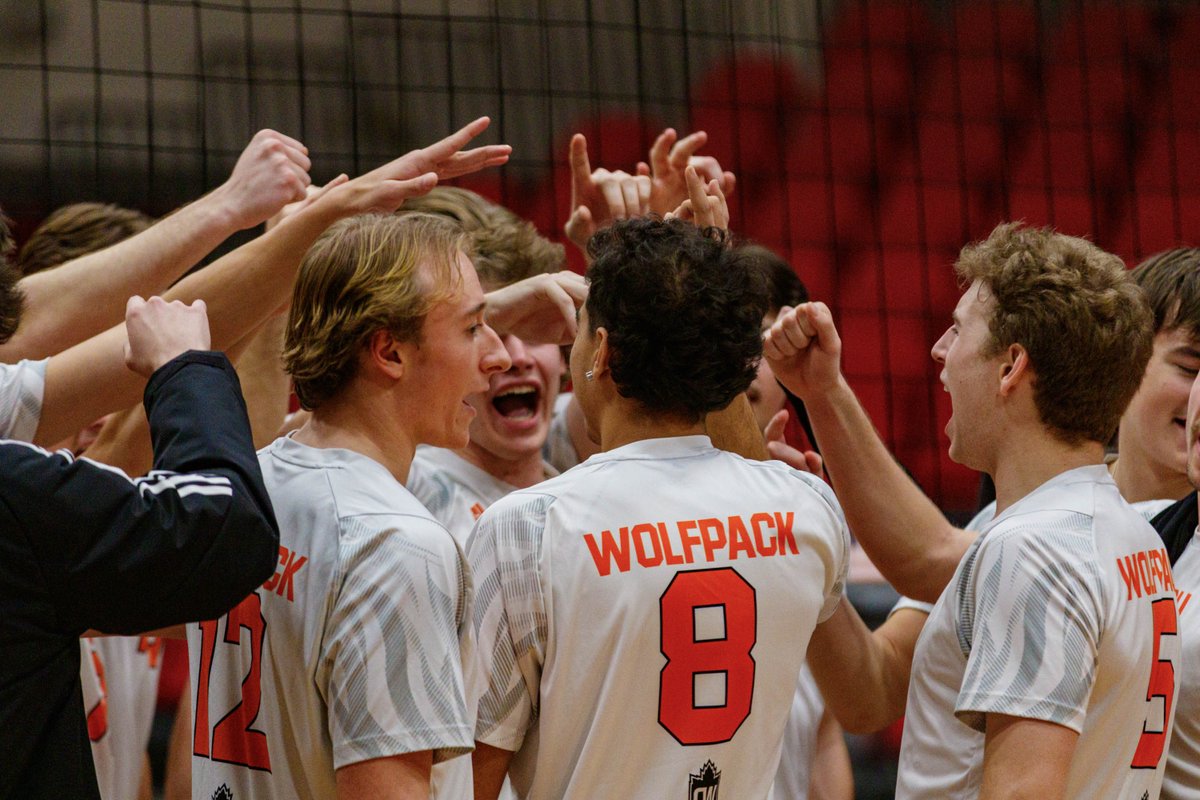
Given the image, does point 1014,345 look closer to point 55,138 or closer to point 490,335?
point 490,335

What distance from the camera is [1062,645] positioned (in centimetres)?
215

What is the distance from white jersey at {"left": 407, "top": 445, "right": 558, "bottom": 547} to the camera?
3.36 m

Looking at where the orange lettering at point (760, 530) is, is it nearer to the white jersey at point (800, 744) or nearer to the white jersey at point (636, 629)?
the white jersey at point (636, 629)

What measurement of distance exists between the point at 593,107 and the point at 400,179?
19.4 ft

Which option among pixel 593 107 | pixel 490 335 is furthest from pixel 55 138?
pixel 490 335

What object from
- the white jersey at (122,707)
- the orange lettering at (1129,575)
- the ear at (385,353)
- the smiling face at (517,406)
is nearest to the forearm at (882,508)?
the orange lettering at (1129,575)

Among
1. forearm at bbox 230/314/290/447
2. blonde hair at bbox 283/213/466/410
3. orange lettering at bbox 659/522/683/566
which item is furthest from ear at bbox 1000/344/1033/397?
forearm at bbox 230/314/290/447

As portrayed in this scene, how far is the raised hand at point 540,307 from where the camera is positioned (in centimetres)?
275

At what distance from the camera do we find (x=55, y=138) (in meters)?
A: 7.64

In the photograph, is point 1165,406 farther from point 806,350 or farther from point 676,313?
point 676,313

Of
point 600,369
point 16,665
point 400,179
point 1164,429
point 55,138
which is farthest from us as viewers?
point 55,138

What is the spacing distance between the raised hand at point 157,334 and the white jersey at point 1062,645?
1263 mm

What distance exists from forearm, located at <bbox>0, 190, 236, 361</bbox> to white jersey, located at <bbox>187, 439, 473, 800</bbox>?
83 cm

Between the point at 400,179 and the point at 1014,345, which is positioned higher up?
the point at 400,179
